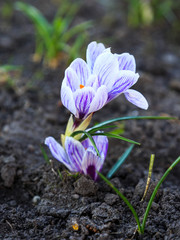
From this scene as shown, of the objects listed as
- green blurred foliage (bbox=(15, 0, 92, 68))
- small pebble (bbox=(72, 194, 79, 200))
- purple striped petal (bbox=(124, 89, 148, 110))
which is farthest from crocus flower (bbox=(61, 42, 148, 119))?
green blurred foliage (bbox=(15, 0, 92, 68))

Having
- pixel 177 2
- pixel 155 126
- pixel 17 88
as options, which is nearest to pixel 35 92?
pixel 17 88

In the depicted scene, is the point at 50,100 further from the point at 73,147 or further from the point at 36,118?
the point at 73,147

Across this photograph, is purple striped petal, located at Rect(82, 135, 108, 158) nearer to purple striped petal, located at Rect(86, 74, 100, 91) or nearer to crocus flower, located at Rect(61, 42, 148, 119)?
crocus flower, located at Rect(61, 42, 148, 119)

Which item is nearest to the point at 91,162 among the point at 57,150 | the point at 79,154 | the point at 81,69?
the point at 79,154

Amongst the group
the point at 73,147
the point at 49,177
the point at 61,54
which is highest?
the point at 61,54

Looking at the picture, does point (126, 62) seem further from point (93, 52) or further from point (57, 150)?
point (57, 150)

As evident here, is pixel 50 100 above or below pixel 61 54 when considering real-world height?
below

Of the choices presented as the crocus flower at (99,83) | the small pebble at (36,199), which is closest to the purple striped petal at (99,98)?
the crocus flower at (99,83)
